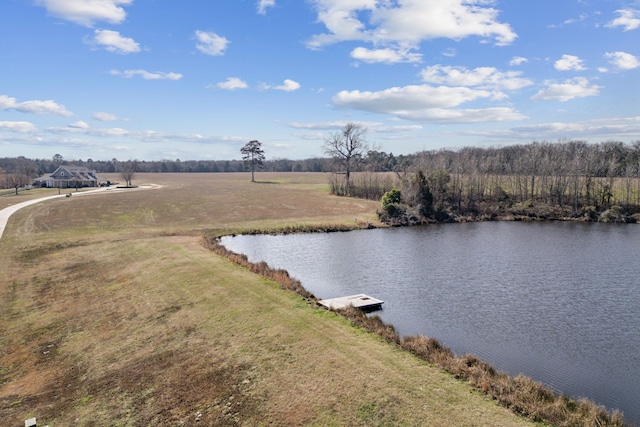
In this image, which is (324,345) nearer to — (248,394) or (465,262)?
(248,394)

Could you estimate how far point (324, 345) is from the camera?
644 inches

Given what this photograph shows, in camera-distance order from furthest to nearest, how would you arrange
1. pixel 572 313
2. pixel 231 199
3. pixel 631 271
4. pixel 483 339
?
1. pixel 231 199
2. pixel 631 271
3. pixel 572 313
4. pixel 483 339

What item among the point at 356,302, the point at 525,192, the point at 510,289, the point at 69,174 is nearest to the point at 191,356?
the point at 356,302

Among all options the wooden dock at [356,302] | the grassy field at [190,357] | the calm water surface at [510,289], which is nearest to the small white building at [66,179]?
the grassy field at [190,357]

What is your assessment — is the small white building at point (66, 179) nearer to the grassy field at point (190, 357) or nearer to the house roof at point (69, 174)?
the house roof at point (69, 174)

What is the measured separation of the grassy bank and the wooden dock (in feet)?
5.61

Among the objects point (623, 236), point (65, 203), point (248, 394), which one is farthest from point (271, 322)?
point (65, 203)

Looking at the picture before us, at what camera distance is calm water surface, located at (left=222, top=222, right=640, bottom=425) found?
54.7 ft

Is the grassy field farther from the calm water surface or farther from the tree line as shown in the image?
the tree line

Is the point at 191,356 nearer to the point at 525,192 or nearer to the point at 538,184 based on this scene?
the point at 525,192

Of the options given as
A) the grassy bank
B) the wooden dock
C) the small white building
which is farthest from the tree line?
the small white building

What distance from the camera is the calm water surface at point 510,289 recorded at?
1667 cm

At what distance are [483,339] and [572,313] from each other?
6.92 metres

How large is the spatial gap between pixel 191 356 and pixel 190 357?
69 mm
